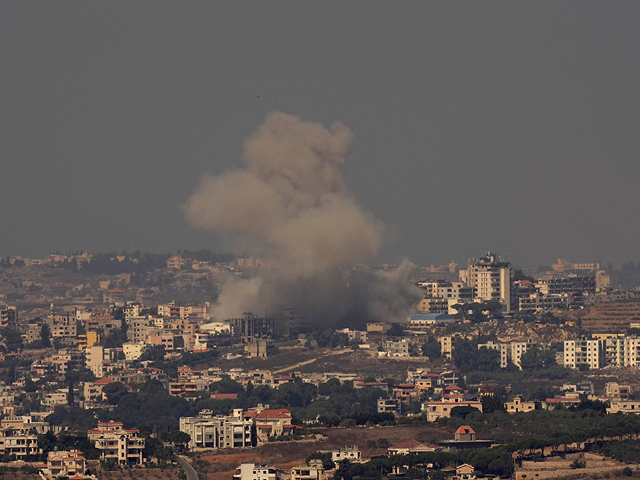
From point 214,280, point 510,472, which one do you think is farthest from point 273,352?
point 214,280

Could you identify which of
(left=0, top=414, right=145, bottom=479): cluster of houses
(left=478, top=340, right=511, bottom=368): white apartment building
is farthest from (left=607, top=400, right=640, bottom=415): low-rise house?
(left=478, top=340, right=511, bottom=368): white apartment building

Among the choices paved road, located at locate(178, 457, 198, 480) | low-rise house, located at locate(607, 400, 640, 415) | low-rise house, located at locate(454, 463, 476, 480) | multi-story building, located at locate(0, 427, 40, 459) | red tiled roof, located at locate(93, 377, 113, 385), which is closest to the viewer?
low-rise house, located at locate(454, 463, 476, 480)

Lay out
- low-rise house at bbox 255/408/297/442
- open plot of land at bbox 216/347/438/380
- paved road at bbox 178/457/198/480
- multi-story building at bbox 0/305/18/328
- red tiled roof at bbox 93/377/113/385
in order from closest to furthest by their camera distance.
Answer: paved road at bbox 178/457/198/480
low-rise house at bbox 255/408/297/442
red tiled roof at bbox 93/377/113/385
open plot of land at bbox 216/347/438/380
multi-story building at bbox 0/305/18/328

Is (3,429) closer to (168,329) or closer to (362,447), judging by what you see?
(362,447)

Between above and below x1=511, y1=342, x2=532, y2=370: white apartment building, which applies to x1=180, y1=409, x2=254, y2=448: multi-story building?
below

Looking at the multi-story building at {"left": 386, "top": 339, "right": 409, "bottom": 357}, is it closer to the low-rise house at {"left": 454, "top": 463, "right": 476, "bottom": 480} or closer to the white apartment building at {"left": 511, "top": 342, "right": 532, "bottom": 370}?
the white apartment building at {"left": 511, "top": 342, "right": 532, "bottom": 370}

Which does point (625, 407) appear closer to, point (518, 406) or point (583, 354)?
point (518, 406)

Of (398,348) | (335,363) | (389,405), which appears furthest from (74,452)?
(398,348)
